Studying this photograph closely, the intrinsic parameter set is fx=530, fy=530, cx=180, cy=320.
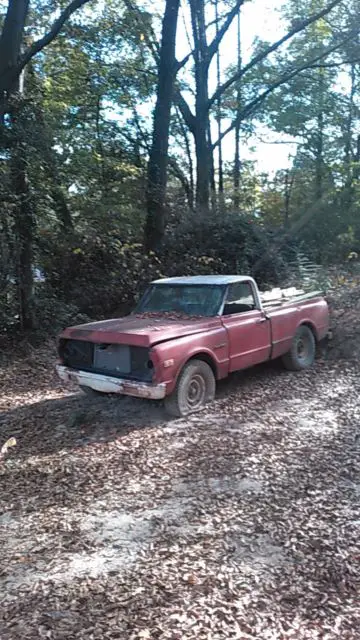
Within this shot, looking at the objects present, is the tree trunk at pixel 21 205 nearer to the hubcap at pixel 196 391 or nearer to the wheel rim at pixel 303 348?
the hubcap at pixel 196 391

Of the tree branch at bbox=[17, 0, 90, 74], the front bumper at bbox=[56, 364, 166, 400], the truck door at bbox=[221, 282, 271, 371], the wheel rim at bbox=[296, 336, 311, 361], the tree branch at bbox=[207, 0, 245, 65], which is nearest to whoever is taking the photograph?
the front bumper at bbox=[56, 364, 166, 400]

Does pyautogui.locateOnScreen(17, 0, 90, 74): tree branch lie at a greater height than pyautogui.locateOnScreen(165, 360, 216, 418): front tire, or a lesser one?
greater

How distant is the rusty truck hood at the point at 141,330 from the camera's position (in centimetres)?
549

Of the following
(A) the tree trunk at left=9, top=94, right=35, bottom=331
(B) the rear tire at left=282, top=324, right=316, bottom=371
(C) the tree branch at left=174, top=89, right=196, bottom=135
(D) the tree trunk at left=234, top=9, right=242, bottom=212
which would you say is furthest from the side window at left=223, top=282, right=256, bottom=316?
(C) the tree branch at left=174, top=89, right=196, bottom=135

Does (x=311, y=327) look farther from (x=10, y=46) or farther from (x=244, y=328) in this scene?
(x=10, y=46)

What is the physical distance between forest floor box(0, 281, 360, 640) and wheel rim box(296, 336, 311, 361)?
4.74ft

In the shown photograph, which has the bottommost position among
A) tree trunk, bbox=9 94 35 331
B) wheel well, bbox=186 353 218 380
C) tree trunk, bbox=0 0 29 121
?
wheel well, bbox=186 353 218 380

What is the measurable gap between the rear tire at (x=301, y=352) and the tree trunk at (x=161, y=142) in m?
5.47

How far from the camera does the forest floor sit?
2645 millimetres

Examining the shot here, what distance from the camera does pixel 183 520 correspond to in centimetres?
358

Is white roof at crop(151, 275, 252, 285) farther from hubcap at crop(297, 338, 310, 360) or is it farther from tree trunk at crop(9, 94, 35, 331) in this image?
tree trunk at crop(9, 94, 35, 331)

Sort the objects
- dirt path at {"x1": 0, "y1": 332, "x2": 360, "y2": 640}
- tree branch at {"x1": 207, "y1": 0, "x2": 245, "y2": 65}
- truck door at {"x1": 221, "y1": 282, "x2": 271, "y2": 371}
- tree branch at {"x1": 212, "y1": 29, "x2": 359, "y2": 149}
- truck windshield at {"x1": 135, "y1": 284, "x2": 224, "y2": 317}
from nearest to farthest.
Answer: dirt path at {"x1": 0, "y1": 332, "x2": 360, "y2": 640} < truck door at {"x1": 221, "y1": 282, "x2": 271, "y2": 371} < truck windshield at {"x1": 135, "y1": 284, "x2": 224, "y2": 317} < tree branch at {"x1": 207, "y1": 0, "x2": 245, "y2": 65} < tree branch at {"x1": 212, "y1": 29, "x2": 359, "y2": 149}

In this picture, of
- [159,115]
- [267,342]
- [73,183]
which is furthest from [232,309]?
[159,115]

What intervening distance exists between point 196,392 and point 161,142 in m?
8.65
